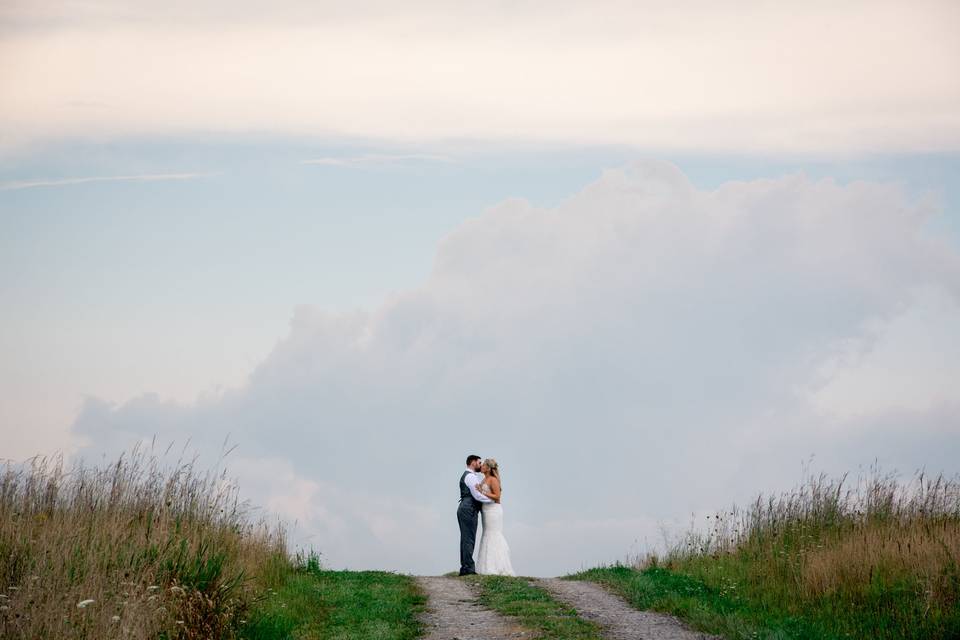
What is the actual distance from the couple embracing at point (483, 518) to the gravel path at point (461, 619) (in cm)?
368

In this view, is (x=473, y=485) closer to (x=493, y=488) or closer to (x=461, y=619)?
(x=493, y=488)

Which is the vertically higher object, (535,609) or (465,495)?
(465,495)

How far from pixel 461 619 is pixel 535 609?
1.11 m

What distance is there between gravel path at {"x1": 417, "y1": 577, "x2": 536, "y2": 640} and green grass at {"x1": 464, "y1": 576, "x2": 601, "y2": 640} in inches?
7.8

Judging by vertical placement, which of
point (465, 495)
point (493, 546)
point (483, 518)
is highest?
point (465, 495)

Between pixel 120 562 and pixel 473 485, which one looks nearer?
pixel 120 562

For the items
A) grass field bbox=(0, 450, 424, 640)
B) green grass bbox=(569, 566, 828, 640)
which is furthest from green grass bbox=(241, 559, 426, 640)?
green grass bbox=(569, 566, 828, 640)

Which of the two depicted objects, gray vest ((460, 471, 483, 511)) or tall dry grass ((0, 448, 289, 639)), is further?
gray vest ((460, 471, 483, 511))

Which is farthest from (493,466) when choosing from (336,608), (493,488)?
(336,608)

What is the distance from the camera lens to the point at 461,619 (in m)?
14.3

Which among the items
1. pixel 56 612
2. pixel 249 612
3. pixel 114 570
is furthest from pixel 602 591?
pixel 56 612

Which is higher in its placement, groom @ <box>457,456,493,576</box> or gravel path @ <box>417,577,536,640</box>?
groom @ <box>457,456,493,576</box>

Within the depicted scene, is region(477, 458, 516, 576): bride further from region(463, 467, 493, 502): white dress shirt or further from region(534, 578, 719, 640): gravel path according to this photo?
region(534, 578, 719, 640): gravel path

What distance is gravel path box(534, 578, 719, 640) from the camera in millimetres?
12984
